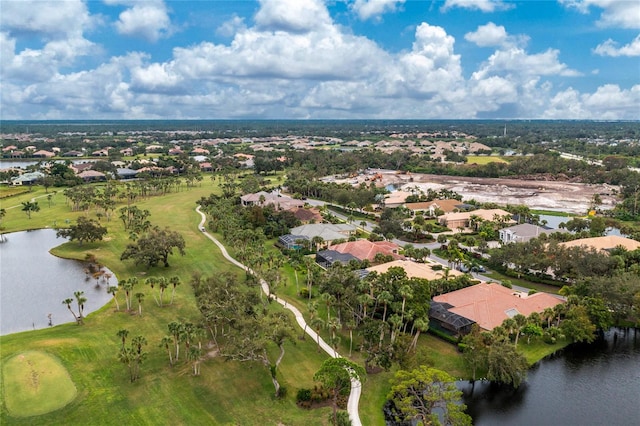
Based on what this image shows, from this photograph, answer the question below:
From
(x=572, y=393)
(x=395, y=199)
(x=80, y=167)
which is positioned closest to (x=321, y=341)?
(x=572, y=393)

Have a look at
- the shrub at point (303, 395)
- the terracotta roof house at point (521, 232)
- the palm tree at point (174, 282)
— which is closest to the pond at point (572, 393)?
the shrub at point (303, 395)

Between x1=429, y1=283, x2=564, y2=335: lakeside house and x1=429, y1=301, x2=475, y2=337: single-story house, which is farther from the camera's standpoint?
x1=429, y1=283, x2=564, y2=335: lakeside house

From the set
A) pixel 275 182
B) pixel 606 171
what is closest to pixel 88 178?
pixel 275 182

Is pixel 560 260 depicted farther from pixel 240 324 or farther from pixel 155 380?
pixel 155 380

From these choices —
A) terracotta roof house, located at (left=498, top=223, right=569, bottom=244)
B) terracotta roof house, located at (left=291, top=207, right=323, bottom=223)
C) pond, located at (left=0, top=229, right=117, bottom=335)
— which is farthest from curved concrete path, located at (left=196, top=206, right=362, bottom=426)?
terracotta roof house, located at (left=498, top=223, right=569, bottom=244)

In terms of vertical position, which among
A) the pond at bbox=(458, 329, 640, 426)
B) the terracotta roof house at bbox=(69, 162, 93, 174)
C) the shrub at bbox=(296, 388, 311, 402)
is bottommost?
→ the pond at bbox=(458, 329, 640, 426)

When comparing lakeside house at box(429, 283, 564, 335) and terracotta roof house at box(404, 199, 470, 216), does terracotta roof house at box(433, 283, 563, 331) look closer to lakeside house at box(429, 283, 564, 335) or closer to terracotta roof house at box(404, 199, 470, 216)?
lakeside house at box(429, 283, 564, 335)
